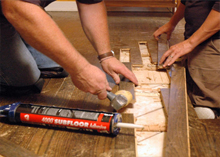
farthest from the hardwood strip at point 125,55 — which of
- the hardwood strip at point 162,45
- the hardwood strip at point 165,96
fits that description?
the hardwood strip at point 165,96

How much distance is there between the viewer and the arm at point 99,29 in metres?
1.31

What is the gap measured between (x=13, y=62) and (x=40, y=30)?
0.66m

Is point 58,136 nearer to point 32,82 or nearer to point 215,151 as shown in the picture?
point 32,82

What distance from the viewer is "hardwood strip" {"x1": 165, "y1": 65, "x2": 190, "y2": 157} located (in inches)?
36.2

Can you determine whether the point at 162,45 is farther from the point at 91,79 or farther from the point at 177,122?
the point at 91,79

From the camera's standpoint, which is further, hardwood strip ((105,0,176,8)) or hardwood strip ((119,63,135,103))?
hardwood strip ((105,0,176,8))

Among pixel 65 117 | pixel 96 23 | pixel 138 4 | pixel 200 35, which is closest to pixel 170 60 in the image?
pixel 200 35

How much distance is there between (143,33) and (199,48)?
1.09 m

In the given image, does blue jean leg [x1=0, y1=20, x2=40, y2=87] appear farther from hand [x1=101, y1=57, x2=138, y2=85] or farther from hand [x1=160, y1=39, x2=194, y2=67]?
hand [x1=160, y1=39, x2=194, y2=67]

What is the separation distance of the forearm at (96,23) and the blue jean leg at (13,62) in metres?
0.54

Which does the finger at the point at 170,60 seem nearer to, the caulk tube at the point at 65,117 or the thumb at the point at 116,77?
the thumb at the point at 116,77

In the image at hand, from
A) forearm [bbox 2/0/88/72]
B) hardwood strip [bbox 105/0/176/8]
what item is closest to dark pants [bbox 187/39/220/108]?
forearm [bbox 2/0/88/72]

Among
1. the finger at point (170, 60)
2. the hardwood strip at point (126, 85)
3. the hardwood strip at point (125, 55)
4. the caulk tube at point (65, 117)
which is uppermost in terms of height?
the caulk tube at point (65, 117)

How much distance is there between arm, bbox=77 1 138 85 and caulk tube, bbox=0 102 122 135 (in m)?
0.47
